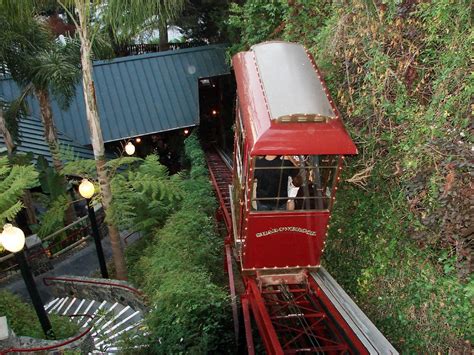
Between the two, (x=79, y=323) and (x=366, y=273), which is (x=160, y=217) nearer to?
(x=79, y=323)

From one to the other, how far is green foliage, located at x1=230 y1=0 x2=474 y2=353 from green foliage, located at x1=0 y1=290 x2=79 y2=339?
19.1ft

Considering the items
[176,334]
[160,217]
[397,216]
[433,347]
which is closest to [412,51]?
[397,216]

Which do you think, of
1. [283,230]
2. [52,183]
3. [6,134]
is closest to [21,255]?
[283,230]

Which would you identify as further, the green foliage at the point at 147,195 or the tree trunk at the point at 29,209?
the tree trunk at the point at 29,209

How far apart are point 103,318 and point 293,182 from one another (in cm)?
554

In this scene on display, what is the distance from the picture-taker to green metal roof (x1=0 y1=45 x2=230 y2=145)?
15938 mm

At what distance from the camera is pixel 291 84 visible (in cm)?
584

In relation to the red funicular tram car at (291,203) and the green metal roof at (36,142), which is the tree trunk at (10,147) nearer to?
the green metal roof at (36,142)

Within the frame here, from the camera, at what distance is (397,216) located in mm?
5652

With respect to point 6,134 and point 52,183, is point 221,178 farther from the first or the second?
point 6,134

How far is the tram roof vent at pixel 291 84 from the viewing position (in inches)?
215

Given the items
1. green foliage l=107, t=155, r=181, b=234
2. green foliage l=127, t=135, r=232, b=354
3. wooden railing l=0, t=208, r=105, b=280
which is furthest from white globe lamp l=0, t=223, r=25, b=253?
wooden railing l=0, t=208, r=105, b=280

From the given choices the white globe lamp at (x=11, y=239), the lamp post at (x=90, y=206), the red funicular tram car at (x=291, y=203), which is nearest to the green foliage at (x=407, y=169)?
the red funicular tram car at (x=291, y=203)

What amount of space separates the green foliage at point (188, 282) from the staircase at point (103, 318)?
28.2 inches
